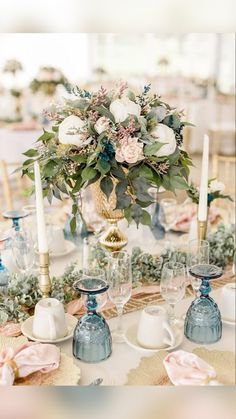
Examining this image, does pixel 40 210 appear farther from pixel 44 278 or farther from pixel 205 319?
pixel 205 319

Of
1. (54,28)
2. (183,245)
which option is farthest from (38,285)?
(54,28)

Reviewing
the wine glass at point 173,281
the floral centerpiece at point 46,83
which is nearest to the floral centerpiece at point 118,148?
the wine glass at point 173,281

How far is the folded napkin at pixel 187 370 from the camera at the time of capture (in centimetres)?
91

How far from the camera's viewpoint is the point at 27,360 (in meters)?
0.99

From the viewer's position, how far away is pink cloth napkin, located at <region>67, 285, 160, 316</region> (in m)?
1.22

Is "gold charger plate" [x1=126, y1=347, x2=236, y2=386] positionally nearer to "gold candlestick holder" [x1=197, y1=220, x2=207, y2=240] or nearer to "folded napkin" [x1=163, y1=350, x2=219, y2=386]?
"folded napkin" [x1=163, y1=350, x2=219, y2=386]

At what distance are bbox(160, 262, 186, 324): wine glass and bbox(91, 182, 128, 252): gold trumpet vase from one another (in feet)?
0.73

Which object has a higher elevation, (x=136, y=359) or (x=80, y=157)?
(x=80, y=157)

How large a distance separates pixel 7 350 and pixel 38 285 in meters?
0.27

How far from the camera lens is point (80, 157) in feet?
3.72

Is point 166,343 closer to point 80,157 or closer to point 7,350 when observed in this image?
point 7,350

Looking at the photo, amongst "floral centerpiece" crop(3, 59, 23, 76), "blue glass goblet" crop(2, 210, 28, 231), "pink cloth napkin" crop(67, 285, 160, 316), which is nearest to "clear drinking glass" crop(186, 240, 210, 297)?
"pink cloth napkin" crop(67, 285, 160, 316)

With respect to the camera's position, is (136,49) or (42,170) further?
(136,49)

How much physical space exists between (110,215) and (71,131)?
26 centimetres
